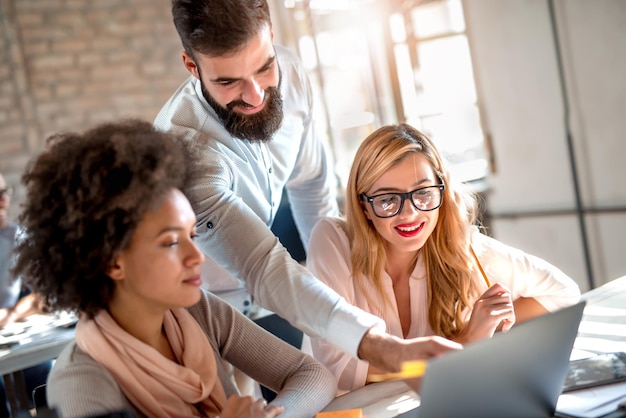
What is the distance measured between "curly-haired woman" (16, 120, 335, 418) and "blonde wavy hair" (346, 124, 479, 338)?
634 mm

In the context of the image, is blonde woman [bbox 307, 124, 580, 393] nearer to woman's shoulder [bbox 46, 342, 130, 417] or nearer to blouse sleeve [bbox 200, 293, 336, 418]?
blouse sleeve [bbox 200, 293, 336, 418]

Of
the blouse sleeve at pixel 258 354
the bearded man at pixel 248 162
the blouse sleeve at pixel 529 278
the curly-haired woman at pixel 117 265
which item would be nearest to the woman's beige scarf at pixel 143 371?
the curly-haired woman at pixel 117 265

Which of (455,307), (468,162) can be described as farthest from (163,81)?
(455,307)

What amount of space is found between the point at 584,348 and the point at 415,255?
1.70ft

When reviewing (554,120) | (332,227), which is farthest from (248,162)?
(554,120)

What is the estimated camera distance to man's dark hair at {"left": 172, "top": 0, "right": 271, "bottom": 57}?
1.65m

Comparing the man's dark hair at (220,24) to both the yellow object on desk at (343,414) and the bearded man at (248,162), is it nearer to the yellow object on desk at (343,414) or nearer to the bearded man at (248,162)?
the bearded man at (248,162)

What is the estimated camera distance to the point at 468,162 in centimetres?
528

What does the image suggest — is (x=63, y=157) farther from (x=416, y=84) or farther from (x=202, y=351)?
(x=416, y=84)

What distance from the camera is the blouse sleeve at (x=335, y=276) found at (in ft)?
5.49

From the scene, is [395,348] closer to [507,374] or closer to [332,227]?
[507,374]

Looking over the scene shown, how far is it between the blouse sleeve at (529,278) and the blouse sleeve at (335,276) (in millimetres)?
369

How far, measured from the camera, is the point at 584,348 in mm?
1582

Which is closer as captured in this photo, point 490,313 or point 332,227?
point 490,313
